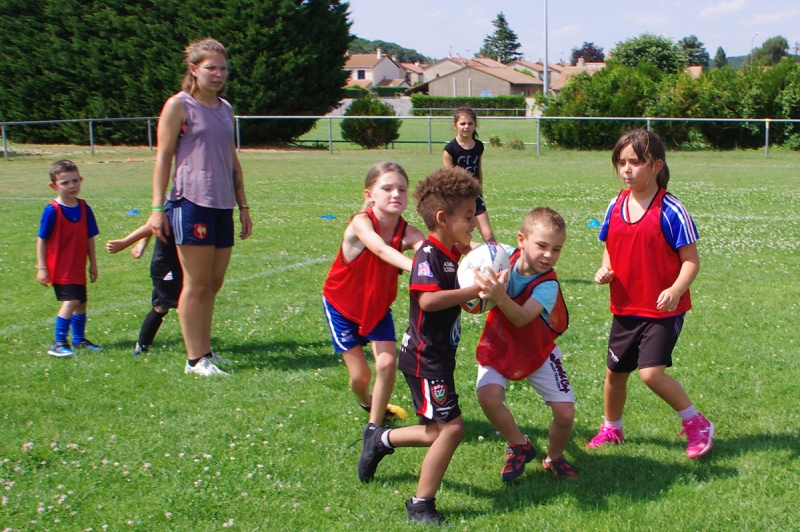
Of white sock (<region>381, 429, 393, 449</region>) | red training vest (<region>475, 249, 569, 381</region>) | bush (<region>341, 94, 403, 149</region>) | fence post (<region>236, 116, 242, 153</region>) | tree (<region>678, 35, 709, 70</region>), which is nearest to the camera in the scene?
red training vest (<region>475, 249, 569, 381</region>)

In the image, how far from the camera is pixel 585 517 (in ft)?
12.3

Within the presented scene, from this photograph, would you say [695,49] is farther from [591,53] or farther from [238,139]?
[238,139]

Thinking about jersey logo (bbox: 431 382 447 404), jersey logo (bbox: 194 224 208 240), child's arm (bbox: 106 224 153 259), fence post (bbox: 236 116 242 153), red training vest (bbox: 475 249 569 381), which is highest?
fence post (bbox: 236 116 242 153)

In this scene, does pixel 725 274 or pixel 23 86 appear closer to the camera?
pixel 725 274

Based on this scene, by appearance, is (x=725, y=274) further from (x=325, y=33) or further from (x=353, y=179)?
(x=325, y=33)

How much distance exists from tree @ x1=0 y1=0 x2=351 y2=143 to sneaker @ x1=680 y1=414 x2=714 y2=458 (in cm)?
3008

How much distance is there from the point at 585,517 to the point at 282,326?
4.03 metres

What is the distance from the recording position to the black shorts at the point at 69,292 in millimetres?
6633

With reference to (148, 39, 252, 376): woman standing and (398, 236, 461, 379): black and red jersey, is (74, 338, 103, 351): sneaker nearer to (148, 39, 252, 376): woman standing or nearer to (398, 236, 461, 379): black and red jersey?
(148, 39, 252, 376): woman standing

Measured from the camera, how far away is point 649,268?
4191mm

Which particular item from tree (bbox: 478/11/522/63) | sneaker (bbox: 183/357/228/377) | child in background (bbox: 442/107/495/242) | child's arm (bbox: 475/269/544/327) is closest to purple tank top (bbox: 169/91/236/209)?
sneaker (bbox: 183/357/228/377)

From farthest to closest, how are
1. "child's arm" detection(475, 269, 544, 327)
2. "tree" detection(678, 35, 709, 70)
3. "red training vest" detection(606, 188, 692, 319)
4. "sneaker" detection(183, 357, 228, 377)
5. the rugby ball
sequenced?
"tree" detection(678, 35, 709, 70) → "sneaker" detection(183, 357, 228, 377) → "red training vest" detection(606, 188, 692, 319) → the rugby ball → "child's arm" detection(475, 269, 544, 327)

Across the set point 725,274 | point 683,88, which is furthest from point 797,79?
point 725,274

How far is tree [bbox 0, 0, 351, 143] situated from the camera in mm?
32844
